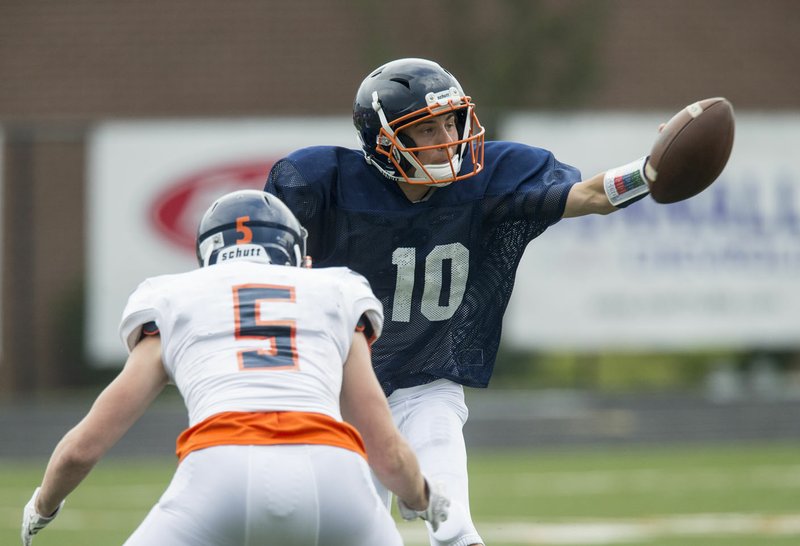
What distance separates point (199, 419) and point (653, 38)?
568 inches

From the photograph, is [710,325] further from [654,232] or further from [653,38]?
[653,38]

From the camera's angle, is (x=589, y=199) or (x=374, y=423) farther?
(x=589, y=199)

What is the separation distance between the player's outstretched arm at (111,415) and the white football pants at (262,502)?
20cm

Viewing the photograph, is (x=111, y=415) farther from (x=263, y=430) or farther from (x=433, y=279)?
(x=433, y=279)

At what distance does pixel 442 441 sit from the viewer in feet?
13.7

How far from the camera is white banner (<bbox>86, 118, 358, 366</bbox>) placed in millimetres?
12969

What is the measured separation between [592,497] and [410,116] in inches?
185

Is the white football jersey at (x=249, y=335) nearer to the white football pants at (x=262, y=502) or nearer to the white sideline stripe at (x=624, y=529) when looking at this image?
the white football pants at (x=262, y=502)

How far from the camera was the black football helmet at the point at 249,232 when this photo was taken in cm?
319

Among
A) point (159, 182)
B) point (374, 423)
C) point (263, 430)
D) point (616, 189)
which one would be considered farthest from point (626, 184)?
point (159, 182)

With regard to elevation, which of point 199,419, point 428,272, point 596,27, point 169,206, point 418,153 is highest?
point 596,27

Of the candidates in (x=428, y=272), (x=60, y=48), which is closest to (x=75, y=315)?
(x=60, y=48)

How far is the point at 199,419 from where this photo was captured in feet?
9.78

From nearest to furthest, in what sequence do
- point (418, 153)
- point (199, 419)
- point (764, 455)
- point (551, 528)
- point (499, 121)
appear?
point (199, 419) < point (418, 153) < point (551, 528) < point (764, 455) < point (499, 121)
